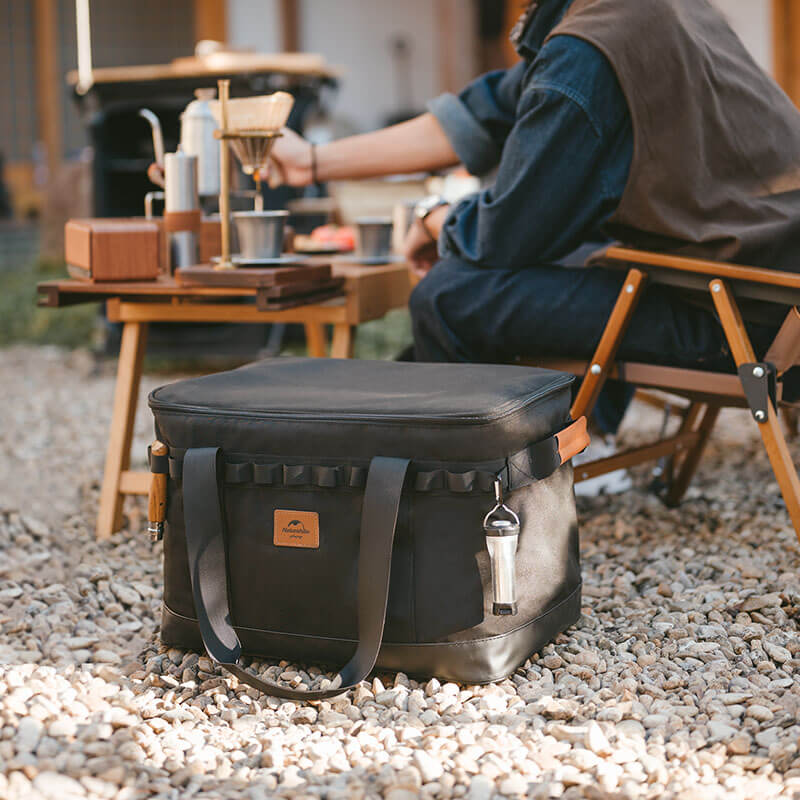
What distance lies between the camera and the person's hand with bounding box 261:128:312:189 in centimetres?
247

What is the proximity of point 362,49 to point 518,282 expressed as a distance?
7821mm

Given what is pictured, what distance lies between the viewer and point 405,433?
141 centimetres

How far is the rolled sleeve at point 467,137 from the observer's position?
7.82 ft

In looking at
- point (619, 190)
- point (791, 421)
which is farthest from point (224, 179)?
point (791, 421)

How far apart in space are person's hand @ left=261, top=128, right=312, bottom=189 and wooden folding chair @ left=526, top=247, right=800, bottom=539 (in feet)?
2.50

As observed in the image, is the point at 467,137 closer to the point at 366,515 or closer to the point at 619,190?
the point at 619,190

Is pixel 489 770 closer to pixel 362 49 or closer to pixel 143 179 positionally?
pixel 143 179

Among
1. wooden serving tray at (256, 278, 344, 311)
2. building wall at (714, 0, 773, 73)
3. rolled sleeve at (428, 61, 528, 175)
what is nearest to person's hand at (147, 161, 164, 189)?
wooden serving tray at (256, 278, 344, 311)

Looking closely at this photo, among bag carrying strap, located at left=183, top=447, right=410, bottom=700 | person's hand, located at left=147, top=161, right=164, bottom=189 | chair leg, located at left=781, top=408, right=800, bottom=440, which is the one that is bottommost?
chair leg, located at left=781, top=408, right=800, bottom=440

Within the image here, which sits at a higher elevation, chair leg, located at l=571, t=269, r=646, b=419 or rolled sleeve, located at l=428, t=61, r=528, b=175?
rolled sleeve, located at l=428, t=61, r=528, b=175

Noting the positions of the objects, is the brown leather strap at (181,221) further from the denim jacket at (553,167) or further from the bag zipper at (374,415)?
the bag zipper at (374,415)

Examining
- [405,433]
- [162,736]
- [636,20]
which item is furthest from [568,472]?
[636,20]

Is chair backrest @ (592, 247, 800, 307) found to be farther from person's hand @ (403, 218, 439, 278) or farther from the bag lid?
person's hand @ (403, 218, 439, 278)

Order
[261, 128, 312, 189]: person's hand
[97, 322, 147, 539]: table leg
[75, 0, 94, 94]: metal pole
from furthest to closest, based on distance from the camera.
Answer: [75, 0, 94, 94]: metal pole → [261, 128, 312, 189]: person's hand → [97, 322, 147, 539]: table leg
